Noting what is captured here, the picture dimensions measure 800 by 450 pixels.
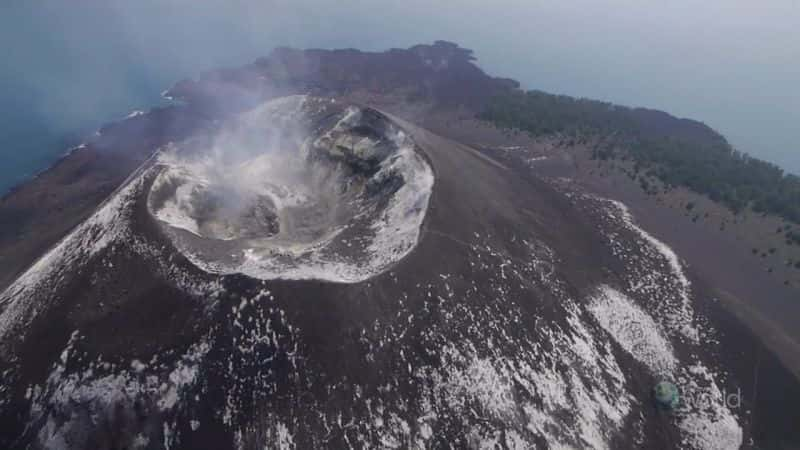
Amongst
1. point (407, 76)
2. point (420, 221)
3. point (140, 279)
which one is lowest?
point (407, 76)

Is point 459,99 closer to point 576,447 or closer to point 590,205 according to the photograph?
point 590,205

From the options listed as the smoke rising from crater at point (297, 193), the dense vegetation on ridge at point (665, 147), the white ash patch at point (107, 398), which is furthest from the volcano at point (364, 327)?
the dense vegetation on ridge at point (665, 147)

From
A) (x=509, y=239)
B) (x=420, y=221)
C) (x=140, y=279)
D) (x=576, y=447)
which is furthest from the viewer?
(x=509, y=239)

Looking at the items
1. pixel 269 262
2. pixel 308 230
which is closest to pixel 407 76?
pixel 308 230

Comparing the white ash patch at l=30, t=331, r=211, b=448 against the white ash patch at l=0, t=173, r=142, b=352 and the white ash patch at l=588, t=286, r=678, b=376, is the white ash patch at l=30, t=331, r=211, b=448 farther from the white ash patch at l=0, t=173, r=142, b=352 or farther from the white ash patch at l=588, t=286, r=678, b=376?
the white ash patch at l=588, t=286, r=678, b=376

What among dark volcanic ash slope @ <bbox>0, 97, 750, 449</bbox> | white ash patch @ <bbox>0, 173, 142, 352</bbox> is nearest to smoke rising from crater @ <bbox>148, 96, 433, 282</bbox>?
dark volcanic ash slope @ <bbox>0, 97, 750, 449</bbox>

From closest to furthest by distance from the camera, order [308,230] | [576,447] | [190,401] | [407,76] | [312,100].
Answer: [190,401], [576,447], [308,230], [312,100], [407,76]

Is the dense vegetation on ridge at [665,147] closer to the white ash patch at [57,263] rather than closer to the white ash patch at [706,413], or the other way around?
the white ash patch at [706,413]
